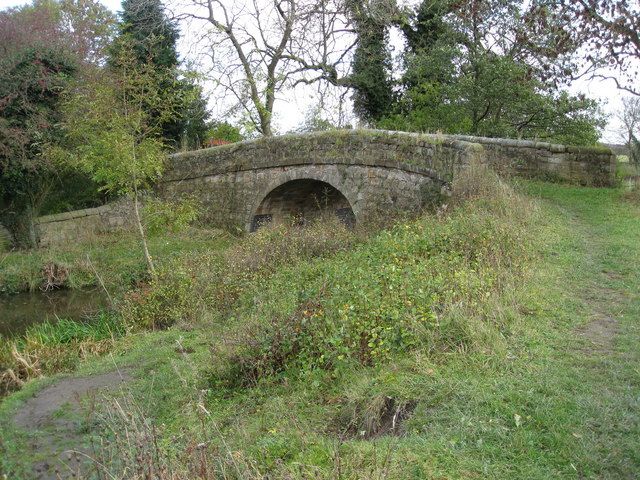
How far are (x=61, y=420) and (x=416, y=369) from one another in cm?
354

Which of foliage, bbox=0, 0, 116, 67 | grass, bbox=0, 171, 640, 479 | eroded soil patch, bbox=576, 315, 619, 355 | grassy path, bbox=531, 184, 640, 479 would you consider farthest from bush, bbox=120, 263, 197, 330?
foliage, bbox=0, 0, 116, 67

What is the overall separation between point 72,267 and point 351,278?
9.63 m

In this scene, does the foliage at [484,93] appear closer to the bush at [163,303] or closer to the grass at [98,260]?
the grass at [98,260]

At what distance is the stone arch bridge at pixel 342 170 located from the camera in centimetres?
1275

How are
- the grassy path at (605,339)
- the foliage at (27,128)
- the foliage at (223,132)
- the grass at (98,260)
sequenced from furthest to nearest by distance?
the foliage at (223,132) < the foliage at (27,128) < the grass at (98,260) < the grassy path at (605,339)

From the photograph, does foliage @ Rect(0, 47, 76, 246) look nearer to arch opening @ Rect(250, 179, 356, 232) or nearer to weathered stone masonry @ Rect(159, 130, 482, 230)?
weathered stone masonry @ Rect(159, 130, 482, 230)

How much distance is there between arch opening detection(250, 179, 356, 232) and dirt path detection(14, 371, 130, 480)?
30.5 ft

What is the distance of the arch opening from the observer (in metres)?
16.4

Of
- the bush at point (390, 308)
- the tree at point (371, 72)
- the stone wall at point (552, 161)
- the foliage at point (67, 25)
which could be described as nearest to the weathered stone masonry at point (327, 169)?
the stone wall at point (552, 161)

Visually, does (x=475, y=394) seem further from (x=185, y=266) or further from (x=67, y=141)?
(x=67, y=141)

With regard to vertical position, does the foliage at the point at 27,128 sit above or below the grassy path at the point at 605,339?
above

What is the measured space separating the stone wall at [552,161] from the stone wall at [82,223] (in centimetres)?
917

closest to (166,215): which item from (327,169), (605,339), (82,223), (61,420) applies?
(327,169)

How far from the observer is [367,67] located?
22016 millimetres
